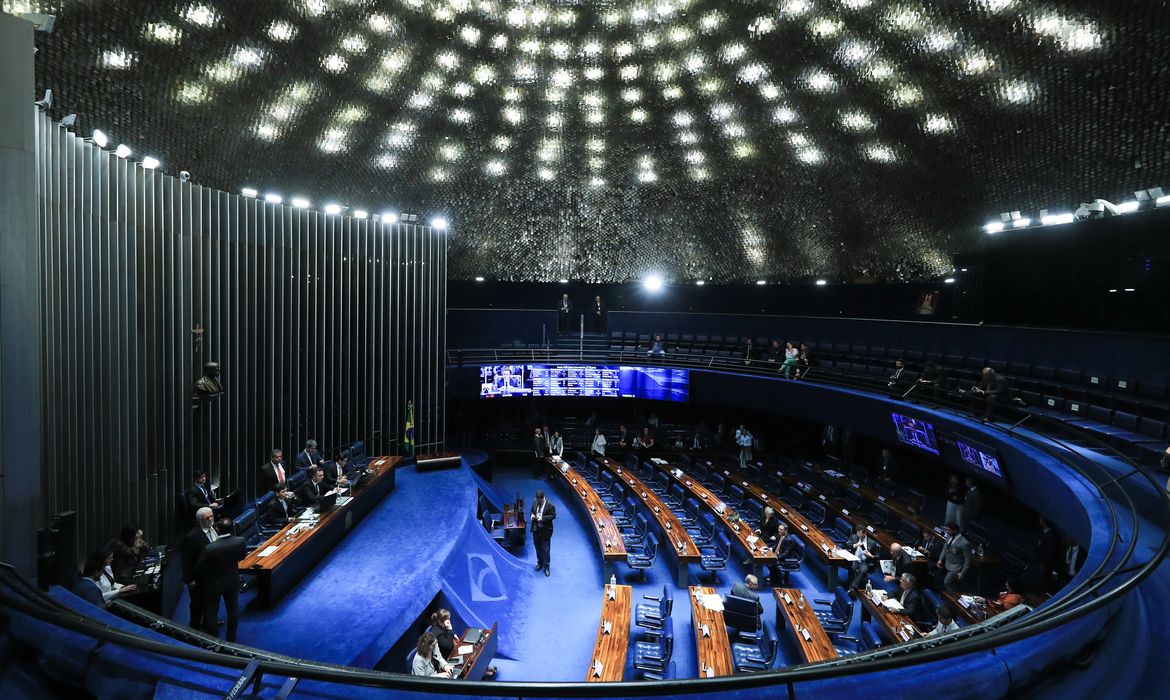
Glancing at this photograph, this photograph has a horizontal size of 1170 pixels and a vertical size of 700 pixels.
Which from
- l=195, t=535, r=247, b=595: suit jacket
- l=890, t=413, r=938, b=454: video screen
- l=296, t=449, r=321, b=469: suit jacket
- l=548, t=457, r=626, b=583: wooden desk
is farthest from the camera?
l=890, t=413, r=938, b=454: video screen

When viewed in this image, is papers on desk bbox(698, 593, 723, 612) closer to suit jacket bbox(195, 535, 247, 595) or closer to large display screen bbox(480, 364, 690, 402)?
suit jacket bbox(195, 535, 247, 595)

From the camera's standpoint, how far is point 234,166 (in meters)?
12.5

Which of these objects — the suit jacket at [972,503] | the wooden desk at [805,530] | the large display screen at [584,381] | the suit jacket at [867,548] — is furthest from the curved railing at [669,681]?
the large display screen at [584,381]

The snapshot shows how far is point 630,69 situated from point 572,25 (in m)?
1.97

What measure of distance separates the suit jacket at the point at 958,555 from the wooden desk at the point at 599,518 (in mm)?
5206

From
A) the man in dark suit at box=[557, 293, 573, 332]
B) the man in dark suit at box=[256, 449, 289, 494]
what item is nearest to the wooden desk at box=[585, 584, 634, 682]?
the man in dark suit at box=[256, 449, 289, 494]

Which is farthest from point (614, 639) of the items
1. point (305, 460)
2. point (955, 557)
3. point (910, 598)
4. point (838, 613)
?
point (305, 460)

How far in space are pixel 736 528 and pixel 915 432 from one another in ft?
13.3

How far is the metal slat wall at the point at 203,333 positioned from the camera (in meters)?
7.15

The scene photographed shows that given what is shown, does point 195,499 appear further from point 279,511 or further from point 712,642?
point 712,642

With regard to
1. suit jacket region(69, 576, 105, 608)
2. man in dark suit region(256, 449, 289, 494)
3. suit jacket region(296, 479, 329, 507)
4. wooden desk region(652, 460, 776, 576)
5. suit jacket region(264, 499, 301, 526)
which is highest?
suit jacket region(69, 576, 105, 608)

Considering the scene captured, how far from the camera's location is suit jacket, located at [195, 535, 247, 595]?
5508 millimetres

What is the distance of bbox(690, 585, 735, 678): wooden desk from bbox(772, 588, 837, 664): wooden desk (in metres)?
0.92

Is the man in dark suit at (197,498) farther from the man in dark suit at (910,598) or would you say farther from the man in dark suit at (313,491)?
the man in dark suit at (910,598)
